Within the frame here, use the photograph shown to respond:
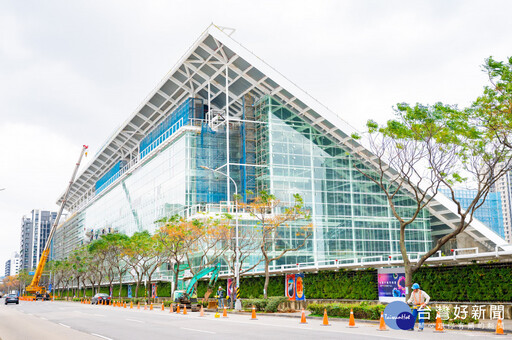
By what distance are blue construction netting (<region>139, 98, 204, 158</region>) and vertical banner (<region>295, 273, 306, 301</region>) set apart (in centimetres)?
3006

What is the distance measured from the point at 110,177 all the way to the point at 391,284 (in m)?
75.2

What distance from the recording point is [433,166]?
2438 cm

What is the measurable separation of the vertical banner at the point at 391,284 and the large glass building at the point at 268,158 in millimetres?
21095

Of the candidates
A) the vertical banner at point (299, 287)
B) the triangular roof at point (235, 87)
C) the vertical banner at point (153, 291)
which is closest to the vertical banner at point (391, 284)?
the vertical banner at point (299, 287)

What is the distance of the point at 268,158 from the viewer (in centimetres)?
5712

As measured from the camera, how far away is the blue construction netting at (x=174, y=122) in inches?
2532

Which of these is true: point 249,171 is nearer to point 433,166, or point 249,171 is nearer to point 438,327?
point 433,166

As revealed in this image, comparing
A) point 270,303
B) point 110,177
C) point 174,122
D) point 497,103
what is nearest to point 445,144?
point 497,103

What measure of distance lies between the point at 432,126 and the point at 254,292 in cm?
2545

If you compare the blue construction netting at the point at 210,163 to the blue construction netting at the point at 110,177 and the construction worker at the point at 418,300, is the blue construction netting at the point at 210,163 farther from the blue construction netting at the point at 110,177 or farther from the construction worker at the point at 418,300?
the construction worker at the point at 418,300

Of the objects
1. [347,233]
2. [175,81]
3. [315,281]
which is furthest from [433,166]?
[175,81]

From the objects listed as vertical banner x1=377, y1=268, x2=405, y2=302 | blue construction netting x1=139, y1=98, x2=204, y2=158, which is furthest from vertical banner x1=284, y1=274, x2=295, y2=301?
blue construction netting x1=139, y1=98, x2=204, y2=158

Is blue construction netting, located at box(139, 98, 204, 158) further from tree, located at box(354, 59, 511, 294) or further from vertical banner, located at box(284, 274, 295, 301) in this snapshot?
tree, located at box(354, 59, 511, 294)

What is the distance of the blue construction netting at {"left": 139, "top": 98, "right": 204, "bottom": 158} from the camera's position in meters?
64.3
